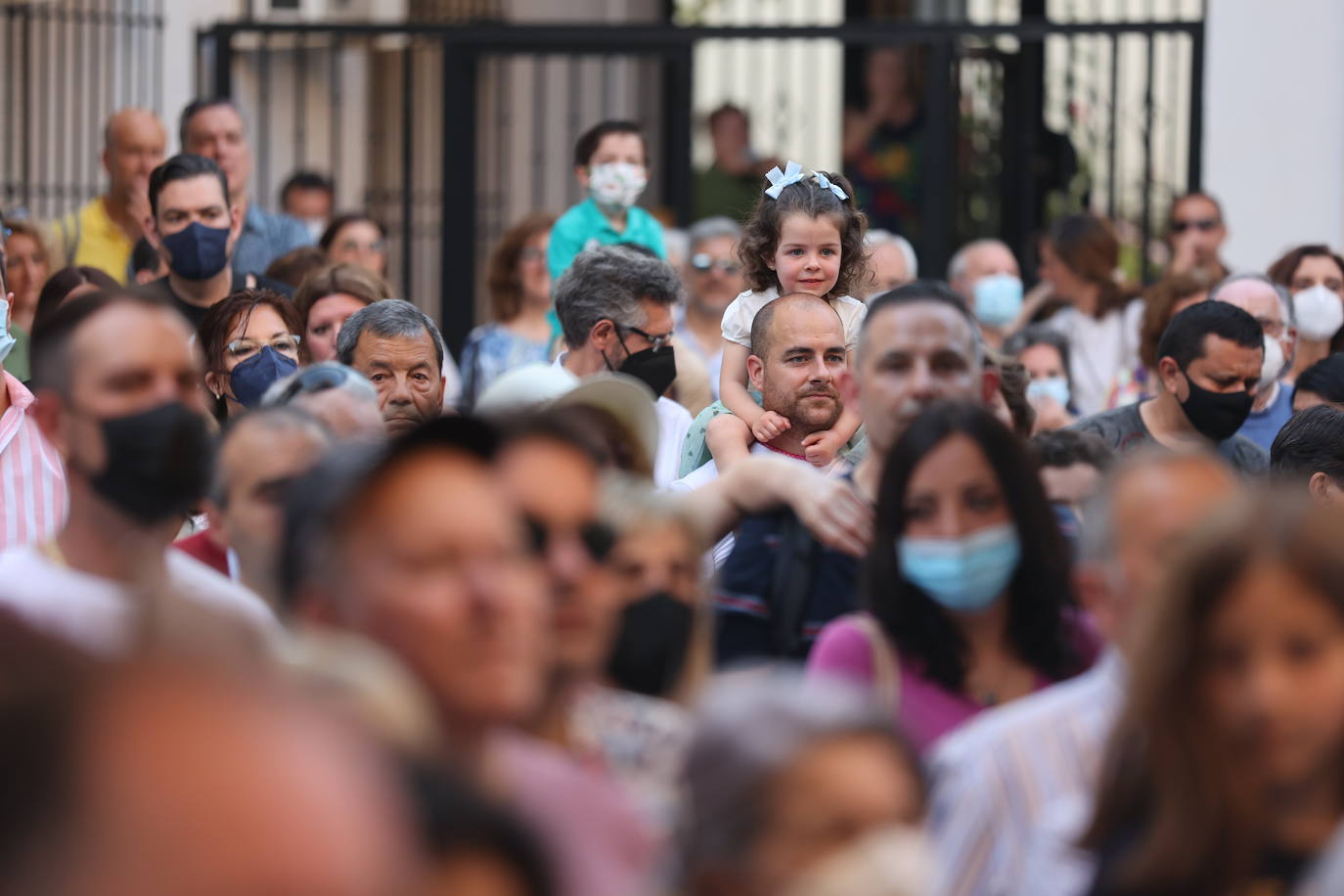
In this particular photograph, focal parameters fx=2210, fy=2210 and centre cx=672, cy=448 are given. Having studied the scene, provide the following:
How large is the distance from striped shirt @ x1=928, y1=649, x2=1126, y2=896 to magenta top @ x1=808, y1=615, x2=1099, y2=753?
306mm

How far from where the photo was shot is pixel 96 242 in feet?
31.1

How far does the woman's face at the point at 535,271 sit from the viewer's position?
9602 mm

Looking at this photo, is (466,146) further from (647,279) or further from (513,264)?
(647,279)

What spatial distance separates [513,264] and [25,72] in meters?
4.03

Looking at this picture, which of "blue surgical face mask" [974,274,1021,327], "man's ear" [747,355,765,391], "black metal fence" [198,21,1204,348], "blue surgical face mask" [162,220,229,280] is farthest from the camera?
"black metal fence" [198,21,1204,348]

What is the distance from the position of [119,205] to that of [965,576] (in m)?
6.38

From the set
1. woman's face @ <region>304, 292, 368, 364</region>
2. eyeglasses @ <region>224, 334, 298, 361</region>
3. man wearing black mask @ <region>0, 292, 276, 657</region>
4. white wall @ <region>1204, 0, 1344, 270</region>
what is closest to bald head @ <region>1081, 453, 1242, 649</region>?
man wearing black mask @ <region>0, 292, 276, 657</region>

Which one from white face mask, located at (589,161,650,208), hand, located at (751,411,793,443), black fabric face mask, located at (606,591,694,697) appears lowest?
black fabric face mask, located at (606,591,694,697)

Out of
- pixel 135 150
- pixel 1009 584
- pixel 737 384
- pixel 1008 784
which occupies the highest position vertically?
pixel 135 150

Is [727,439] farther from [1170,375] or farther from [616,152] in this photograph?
[616,152]

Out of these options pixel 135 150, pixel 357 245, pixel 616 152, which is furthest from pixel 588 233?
pixel 135 150

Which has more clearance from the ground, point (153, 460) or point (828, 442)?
point (153, 460)

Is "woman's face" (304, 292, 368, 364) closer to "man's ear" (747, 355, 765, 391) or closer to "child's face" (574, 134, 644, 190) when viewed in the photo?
"man's ear" (747, 355, 765, 391)

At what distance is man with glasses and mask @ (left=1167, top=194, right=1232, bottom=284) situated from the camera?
10.9 metres
